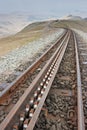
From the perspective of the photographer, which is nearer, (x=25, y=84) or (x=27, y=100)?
(x=27, y=100)

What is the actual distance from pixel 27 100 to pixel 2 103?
56cm

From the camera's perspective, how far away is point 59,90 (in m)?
7.25

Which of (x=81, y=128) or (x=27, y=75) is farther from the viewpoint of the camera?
(x=27, y=75)

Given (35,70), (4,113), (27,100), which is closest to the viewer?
(4,113)

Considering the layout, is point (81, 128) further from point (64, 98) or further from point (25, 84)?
point (25, 84)

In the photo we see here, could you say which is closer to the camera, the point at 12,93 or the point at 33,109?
the point at 33,109

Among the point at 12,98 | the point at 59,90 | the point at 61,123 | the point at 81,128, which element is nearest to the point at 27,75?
the point at 59,90

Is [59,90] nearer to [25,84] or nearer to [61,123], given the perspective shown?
[25,84]

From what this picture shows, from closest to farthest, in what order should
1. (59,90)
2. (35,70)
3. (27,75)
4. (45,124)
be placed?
(45,124) < (59,90) < (27,75) < (35,70)

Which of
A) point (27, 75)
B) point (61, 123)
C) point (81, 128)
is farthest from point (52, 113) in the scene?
point (27, 75)

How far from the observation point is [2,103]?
19.2ft

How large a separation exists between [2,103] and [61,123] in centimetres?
150

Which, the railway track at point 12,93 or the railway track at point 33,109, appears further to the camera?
the railway track at point 12,93

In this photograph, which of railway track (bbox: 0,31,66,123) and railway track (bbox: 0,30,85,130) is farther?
railway track (bbox: 0,31,66,123)
